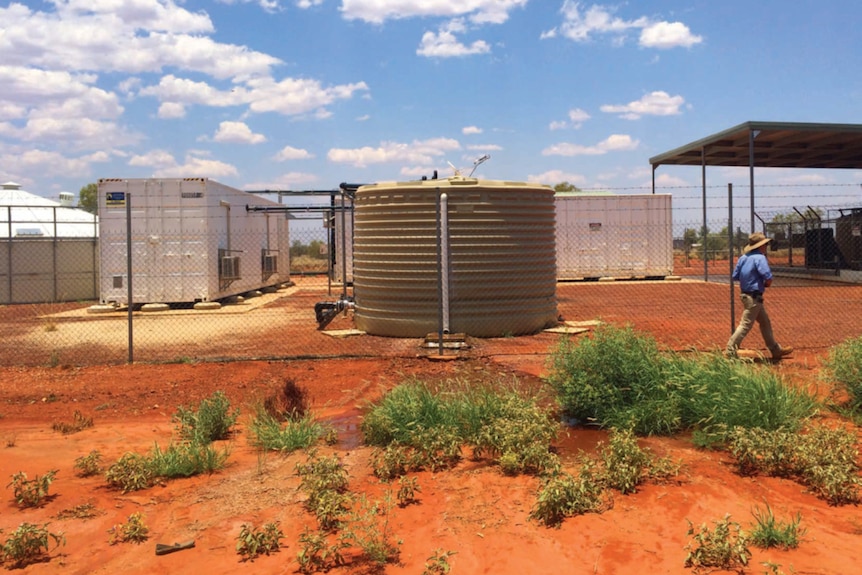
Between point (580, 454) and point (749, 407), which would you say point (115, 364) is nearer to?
point (580, 454)

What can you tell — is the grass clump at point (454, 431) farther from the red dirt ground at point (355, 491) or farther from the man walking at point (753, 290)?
the man walking at point (753, 290)

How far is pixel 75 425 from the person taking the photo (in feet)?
24.3

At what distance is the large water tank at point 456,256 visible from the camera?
11656 millimetres

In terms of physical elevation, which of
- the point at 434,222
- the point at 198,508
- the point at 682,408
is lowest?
the point at 198,508

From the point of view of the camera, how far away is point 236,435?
23.6ft

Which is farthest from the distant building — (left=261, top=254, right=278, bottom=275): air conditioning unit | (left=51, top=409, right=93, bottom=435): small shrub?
(left=51, top=409, right=93, bottom=435): small shrub

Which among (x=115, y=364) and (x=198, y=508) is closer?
(x=198, y=508)

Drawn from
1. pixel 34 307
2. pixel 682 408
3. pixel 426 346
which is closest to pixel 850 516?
pixel 682 408

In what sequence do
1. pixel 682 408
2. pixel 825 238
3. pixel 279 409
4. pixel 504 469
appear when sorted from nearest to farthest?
pixel 504 469
pixel 682 408
pixel 279 409
pixel 825 238

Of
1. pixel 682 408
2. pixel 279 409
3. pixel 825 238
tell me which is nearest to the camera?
pixel 682 408

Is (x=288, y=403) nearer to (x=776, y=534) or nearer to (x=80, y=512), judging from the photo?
(x=80, y=512)

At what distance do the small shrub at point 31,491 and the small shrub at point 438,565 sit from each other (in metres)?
3.03

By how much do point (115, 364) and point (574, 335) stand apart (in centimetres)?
710

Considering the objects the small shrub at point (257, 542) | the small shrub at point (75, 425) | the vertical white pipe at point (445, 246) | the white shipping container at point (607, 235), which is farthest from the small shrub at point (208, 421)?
the white shipping container at point (607, 235)
